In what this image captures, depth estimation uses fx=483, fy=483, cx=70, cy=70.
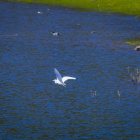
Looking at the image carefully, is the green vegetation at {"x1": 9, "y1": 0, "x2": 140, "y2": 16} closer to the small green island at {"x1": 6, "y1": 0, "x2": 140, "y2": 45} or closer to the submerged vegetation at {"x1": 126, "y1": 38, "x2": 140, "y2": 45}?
the small green island at {"x1": 6, "y1": 0, "x2": 140, "y2": 45}

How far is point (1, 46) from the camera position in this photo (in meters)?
54.4

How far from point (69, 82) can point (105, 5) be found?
5365cm

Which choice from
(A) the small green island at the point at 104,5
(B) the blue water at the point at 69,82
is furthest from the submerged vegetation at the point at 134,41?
(A) the small green island at the point at 104,5

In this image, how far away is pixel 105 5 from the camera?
9069cm

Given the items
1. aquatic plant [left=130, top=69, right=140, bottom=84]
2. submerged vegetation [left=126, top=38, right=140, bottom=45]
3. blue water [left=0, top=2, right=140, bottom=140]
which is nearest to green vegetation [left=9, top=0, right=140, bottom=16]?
blue water [left=0, top=2, right=140, bottom=140]

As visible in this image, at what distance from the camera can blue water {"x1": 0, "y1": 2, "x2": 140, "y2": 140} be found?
29.0 meters

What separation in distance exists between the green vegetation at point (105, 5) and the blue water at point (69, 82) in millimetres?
13319

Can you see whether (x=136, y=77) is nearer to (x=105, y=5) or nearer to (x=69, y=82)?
(x=69, y=82)

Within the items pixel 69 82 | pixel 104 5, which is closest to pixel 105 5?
pixel 104 5

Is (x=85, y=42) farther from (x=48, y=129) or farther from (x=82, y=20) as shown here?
(x=48, y=129)

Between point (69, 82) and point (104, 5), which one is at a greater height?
point (104, 5)

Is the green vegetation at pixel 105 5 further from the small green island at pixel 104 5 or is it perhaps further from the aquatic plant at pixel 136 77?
the aquatic plant at pixel 136 77

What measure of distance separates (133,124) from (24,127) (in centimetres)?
663

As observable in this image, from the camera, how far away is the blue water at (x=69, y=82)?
29.0 m
